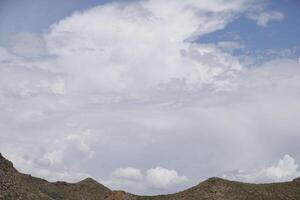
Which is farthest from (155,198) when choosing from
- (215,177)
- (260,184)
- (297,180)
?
(297,180)

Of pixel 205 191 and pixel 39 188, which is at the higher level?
pixel 39 188

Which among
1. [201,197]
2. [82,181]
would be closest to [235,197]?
[201,197]

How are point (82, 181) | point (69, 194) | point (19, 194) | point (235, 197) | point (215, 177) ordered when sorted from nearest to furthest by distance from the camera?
point (19, 194) < point (235, 197) < point (215, 177) < point (69, 194) < point (82, 181)

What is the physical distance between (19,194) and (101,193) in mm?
50240

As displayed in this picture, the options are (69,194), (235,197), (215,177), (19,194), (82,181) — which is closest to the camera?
(19,194)

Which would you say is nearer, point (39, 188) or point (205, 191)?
point (205, 191)

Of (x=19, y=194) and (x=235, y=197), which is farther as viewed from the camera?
(x=235, y=197)

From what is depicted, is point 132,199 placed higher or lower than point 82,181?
lower

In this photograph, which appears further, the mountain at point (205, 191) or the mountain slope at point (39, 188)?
the mountain at point (205, 191)

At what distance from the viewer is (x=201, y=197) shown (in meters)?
103

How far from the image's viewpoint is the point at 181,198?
106250 millimetres

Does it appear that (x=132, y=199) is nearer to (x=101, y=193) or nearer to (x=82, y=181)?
(x=101, y=193)

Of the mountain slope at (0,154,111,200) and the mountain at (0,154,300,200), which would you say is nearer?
the mountain slope at (0,154,111,200)

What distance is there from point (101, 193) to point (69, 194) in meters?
9.40
